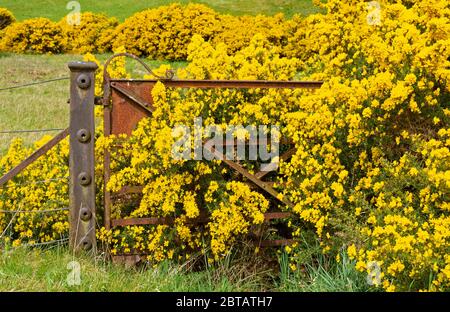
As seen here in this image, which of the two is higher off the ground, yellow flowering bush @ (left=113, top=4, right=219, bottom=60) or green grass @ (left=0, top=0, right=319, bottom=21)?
green grass @ (left=0, top=0, right=319, bottom=21)

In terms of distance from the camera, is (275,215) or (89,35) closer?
(275,215)

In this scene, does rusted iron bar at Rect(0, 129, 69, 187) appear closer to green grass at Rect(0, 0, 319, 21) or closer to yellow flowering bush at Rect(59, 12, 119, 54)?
yellow flowering bush at Rect(59, 12, 119, 54)

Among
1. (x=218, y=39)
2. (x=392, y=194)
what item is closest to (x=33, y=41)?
(x=218, y=39)

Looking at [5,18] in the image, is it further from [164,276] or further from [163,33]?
[164,276]

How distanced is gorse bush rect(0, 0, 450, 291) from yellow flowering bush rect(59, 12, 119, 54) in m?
16.1

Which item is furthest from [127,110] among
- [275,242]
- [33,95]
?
[33,95]

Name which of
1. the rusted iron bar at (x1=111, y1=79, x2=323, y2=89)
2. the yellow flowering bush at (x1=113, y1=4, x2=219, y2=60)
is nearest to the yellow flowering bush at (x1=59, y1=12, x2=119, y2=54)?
the yellow flowering bush at (x1=113, y1=4, x2=219, y2=60)

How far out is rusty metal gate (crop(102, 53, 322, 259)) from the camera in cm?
578

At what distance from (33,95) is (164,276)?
34.5 feet

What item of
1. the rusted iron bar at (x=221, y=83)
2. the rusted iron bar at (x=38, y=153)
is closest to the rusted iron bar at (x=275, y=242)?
the rusted iron bar at (x=221, y=83)

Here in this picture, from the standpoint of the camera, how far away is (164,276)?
539 centimetres

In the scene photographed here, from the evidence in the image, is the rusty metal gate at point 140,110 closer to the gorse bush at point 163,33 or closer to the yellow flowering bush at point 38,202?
the yellow flowering bush at point 38,202

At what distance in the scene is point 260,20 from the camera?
20062mm
